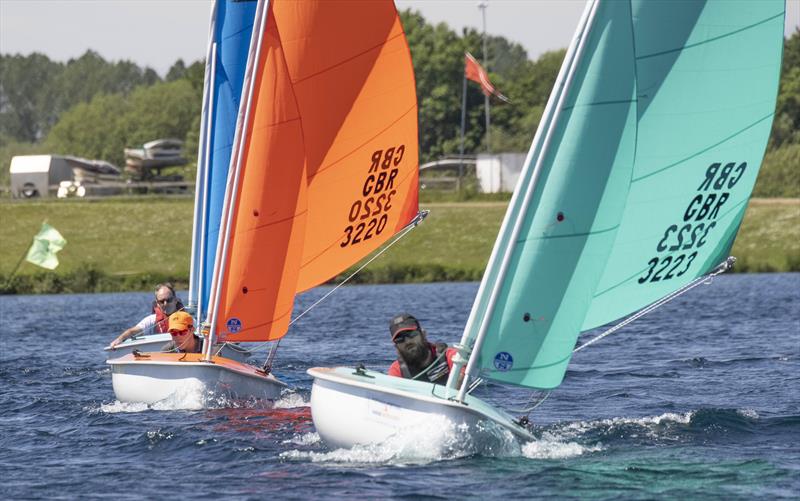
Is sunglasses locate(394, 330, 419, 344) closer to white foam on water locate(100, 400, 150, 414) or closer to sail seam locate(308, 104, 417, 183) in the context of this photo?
white foam on water locate(100, 400, 150, 414)

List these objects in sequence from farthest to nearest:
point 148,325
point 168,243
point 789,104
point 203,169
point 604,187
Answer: point 789,104 < point 168,243 < point 203,169 < point 148,325 < point 604,187

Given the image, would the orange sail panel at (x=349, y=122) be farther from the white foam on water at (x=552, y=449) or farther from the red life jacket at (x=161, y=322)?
the white foam on water at (x=552, y=449)

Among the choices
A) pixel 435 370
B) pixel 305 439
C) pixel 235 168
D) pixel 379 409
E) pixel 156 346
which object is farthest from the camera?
pixel 156 346

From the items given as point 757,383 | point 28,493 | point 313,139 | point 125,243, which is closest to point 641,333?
point 757,383

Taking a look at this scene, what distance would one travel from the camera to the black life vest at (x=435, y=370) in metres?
15.6

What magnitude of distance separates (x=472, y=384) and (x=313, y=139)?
27.0 feet

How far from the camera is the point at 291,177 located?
65.8 feet

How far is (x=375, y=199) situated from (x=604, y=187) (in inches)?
324

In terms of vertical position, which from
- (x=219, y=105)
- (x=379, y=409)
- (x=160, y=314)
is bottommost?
(x=379, y=409)

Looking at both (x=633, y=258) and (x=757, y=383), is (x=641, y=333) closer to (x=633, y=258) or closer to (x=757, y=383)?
(x=757, y=383)

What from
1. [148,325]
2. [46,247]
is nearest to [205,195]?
[148,325]

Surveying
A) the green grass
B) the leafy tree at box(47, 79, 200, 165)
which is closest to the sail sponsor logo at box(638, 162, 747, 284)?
the green grass

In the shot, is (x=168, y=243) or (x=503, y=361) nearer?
(x=503, y=361)

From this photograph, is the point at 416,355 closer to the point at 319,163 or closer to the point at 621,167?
the point at 621,167
